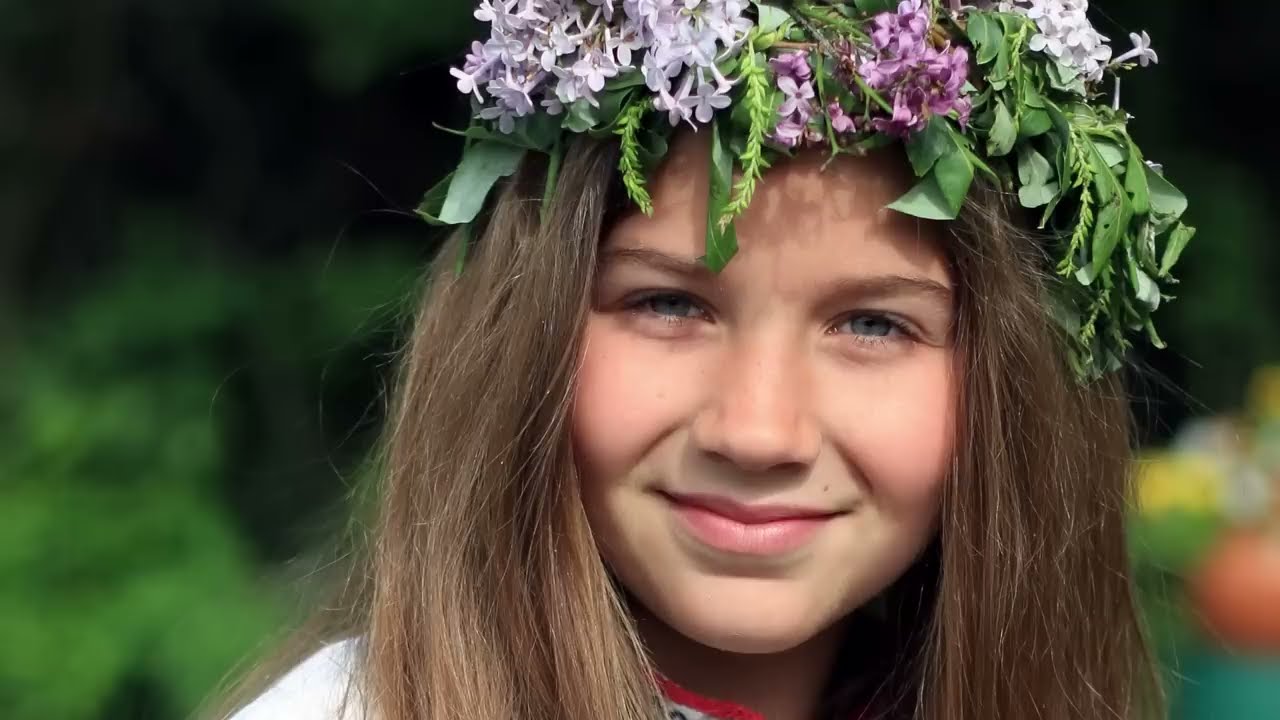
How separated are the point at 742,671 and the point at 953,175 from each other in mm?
519

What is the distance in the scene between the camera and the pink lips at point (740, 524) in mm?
1270

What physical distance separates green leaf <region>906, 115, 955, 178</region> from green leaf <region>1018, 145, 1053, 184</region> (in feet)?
0.36

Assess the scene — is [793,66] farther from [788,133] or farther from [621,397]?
[621,397]

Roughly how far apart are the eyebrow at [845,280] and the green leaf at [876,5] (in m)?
0.22

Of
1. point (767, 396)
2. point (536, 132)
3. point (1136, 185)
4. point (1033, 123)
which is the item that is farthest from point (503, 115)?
point (1136, 185)

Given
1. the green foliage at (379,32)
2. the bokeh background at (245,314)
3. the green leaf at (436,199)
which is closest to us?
the green leaf at (436,199)

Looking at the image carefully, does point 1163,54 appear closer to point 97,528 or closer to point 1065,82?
point 1065,82

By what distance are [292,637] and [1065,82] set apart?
3.12 ft

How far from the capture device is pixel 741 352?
48.6 inches

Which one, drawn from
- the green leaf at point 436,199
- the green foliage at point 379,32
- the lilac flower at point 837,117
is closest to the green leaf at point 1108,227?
the lilac flower at point 837,117

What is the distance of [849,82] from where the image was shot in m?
1.23

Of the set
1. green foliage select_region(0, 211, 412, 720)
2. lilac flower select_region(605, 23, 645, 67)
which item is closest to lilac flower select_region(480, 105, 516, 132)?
lilac flower select_region(605, 23, 645, 67)

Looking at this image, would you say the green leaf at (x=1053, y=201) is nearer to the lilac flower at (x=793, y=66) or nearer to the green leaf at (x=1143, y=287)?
the green leaf at (x=1143, y=287)

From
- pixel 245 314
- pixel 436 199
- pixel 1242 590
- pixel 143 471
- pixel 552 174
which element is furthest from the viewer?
pixel 245 314
